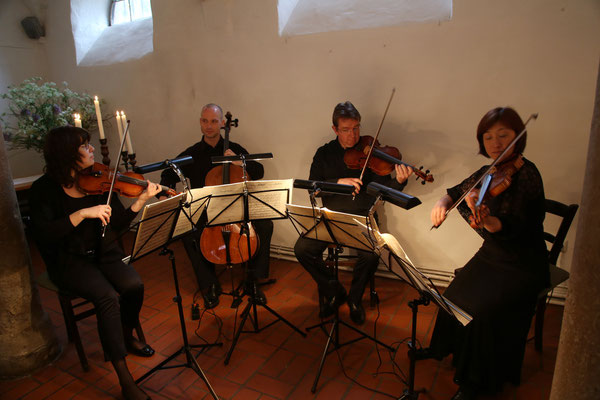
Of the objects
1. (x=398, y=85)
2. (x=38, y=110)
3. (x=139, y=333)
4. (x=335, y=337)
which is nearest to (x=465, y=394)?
(x=335, y=337)

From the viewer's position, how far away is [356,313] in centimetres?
303

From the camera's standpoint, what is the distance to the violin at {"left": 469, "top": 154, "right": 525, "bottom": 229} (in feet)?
6.70

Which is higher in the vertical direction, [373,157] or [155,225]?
[373,157]

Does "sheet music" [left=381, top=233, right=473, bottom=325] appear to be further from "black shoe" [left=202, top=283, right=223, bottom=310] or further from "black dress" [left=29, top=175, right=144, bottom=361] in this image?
"black shoe" [left=202, top=283, right=223, bottom=310]

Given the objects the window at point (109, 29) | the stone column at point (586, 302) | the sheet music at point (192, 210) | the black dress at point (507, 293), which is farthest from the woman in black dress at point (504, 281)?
the window at point (109, 29)

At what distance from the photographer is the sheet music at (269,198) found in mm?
2518

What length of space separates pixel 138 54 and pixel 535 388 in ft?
16.0

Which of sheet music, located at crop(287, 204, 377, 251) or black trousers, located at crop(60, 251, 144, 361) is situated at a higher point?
sheet music, located at crop(287, 204, 377, 251)

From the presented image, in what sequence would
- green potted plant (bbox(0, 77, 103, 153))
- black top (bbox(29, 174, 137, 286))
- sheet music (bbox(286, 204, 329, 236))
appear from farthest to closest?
green potted plant (bbox(0, 77, 103, 153))
black top (bbox(29, 174, 137, 286))
sheet music (bbox(286, 204, 329, 236))

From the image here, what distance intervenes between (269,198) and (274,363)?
1.10 meters

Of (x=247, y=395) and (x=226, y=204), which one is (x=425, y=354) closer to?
(x=247, y=395)

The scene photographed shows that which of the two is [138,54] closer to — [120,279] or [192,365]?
[120,279]

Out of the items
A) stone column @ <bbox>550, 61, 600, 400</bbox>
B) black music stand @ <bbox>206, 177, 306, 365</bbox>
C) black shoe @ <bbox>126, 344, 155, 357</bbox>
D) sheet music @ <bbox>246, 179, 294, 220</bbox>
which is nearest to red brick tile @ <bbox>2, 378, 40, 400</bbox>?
black shoe @ <bbox>126, 344, 155, 357</bbox>

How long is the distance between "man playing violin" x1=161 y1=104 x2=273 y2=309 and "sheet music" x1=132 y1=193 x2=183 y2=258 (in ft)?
3.20
